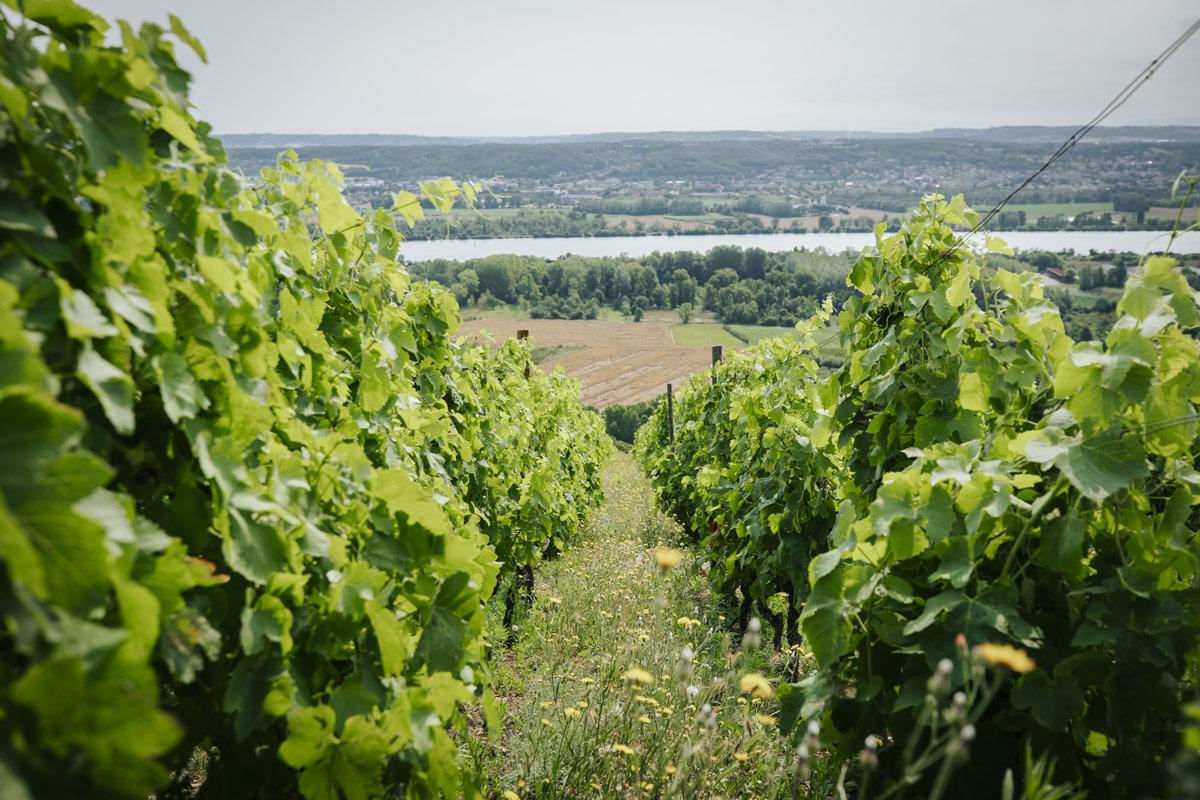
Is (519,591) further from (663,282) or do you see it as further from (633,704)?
(663,282)

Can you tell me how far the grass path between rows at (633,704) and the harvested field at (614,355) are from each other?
34377 millimetres

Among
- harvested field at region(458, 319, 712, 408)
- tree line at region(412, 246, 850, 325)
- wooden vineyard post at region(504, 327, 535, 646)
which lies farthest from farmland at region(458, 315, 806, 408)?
wooden vineyard post at region(504, 327, 535, 646)

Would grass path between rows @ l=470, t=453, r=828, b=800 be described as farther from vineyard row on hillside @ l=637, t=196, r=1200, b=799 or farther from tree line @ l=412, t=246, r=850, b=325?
tree line @ l=412, t=246, r=850, b=325

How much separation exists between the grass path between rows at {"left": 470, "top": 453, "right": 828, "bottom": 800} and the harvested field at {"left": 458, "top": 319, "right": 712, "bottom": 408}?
3438cm

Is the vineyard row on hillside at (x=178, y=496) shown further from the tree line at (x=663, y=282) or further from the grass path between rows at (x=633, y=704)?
the tree line at (x=663, y=282)

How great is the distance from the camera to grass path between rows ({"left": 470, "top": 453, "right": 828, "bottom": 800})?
8.82 ft

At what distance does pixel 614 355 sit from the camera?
57031 millimetres

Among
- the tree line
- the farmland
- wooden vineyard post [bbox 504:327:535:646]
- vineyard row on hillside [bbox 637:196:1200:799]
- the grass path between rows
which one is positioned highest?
vineyard row on hillside [bbox 637:196:1200:799]

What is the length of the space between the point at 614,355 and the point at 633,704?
54.3 m

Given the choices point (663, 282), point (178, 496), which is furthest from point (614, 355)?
point (178, 496)

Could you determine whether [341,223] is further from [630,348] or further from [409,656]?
[630,348]

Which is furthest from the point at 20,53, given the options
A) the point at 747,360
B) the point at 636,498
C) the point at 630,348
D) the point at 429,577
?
the point at 630,348

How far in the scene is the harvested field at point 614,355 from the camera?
154ft

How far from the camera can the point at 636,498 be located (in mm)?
16953
